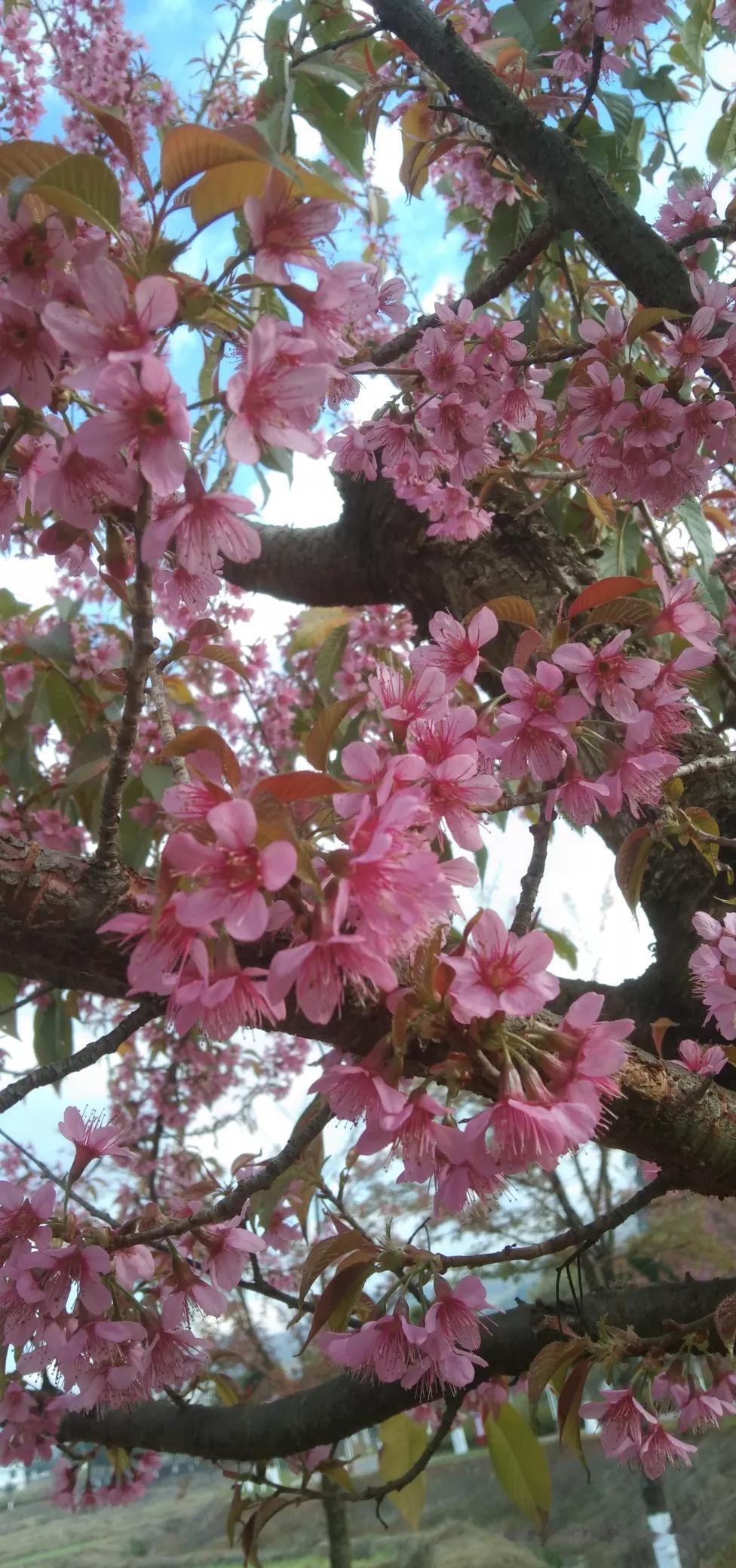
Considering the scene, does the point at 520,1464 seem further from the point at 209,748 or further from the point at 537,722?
the point at 209,748

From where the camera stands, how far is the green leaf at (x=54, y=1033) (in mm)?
1558

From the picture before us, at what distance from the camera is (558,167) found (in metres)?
0.97

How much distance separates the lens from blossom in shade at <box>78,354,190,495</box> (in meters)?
0.42

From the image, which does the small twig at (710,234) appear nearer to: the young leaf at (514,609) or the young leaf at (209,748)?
the young leaf at (514,609)


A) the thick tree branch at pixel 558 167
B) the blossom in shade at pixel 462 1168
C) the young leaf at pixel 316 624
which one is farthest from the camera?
the young leaf at pixel 316 624

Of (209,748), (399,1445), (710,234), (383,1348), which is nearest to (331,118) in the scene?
(710,234)

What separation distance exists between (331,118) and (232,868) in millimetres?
1565

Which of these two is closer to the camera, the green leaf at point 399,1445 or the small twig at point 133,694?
the small twig at point 133,694

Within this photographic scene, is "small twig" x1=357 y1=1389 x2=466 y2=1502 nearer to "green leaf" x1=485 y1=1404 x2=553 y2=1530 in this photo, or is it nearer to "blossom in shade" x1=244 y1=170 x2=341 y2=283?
"green leaf" x1=485 y1=1404 x2=553 y2=1530

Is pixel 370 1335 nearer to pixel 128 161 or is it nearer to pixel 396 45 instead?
pixel 128 161

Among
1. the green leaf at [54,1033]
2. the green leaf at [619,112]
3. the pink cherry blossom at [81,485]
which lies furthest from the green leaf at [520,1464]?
the green leaf at [619,112]

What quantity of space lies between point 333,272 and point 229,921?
381 mm

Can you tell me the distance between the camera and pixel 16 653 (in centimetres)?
162

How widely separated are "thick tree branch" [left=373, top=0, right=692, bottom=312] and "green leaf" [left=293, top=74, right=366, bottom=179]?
0.48 metres
